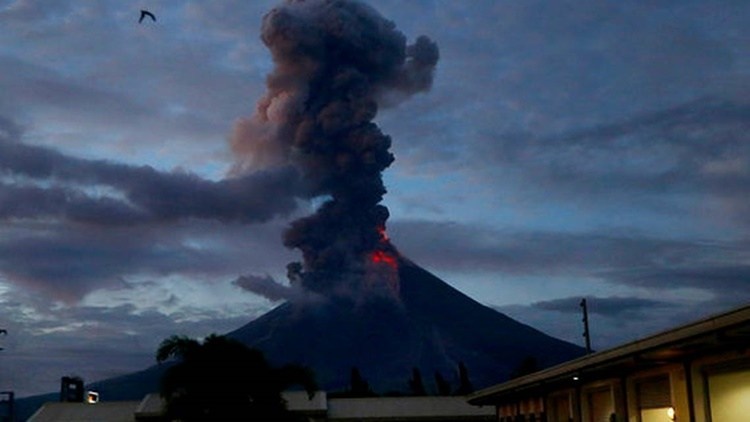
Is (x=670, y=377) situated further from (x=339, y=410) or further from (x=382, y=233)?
(x=382, y=233)

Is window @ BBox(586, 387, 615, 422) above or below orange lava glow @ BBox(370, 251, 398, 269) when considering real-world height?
below

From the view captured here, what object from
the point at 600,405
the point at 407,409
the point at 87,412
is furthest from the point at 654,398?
the point at 87,412

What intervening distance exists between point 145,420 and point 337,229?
84125mm

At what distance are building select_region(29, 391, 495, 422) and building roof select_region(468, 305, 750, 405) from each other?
2411 centimetres

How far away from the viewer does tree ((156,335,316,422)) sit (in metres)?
35.3

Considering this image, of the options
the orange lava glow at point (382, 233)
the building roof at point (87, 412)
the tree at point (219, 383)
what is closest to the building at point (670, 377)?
the tree at point (219, 383)

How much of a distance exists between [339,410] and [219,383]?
964 inches

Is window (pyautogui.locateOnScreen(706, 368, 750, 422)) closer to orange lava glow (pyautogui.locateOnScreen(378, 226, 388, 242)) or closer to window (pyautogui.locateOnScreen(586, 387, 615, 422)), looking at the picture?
window (pyautogui.locateOnScreen(586, 387, 615, 422))

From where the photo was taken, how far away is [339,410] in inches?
2331

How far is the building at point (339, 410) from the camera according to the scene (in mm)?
56250

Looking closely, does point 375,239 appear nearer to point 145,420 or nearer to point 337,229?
point 337,229

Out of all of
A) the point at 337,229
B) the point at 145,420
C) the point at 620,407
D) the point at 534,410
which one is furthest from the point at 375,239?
the point at 620,407

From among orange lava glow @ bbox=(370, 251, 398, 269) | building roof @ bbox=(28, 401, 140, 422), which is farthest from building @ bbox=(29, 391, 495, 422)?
orange lava glow @ bbox=(370, 251, 398, 269)

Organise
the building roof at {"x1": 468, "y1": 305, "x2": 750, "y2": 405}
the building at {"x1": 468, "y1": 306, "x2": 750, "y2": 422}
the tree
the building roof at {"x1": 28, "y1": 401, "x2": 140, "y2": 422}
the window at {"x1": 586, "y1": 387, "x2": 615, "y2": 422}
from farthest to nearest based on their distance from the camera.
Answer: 1. the building roof at {"x1": 28, "y1": 401, "x2": 140, "y2": 422}
2. the tree
3. the window at {"x1": 586, "y1": 387, "x2": 615, "y2": 422}
4. the building at {"x1": 468, "y1": 306, "x2": 750, "y2": 422}
5. the building roof at {"x1": 468, "y1": 305, "x2": 750, "y2": 405}
